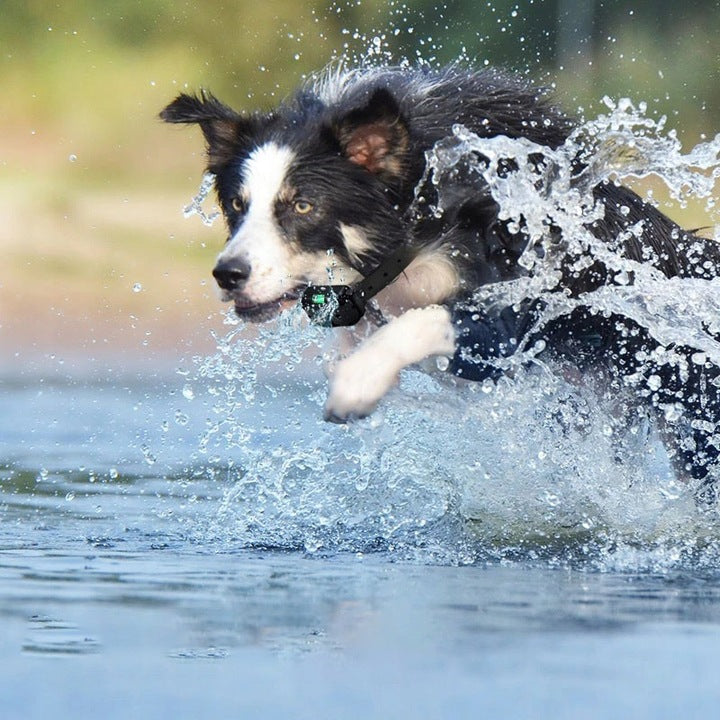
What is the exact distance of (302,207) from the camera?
5.48 meters

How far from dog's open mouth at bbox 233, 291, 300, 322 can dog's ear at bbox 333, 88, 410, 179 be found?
1.63 feet

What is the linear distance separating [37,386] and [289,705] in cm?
677

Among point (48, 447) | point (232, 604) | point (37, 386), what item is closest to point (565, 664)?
point (232, 604)

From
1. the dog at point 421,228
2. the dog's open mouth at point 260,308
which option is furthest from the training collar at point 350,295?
the dog's open mouth at point 260,308

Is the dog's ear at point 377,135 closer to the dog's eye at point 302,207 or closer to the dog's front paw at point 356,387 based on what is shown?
the dog's eye at point 302,207

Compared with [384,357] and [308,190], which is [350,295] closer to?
[308,190]

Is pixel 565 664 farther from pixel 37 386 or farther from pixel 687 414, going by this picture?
pixel 37 386

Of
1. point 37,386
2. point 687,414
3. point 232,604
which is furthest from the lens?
point 37,386

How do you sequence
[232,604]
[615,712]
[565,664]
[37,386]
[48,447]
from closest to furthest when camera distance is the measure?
[615,712] → [565,664] → [232,604] → [48,447] → [37,386]


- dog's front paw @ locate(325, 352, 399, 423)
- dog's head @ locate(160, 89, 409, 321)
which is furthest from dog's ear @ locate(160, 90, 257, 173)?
dog's front paw @ locate(325, 352, 399, 423)

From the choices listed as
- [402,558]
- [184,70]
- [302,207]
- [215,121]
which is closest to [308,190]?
[302,207]

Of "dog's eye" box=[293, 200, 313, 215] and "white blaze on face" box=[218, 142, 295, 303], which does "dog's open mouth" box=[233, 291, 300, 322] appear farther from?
"dog's eye" box=[293, 200, 313, 215]

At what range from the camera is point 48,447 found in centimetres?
753

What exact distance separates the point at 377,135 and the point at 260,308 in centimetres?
64
